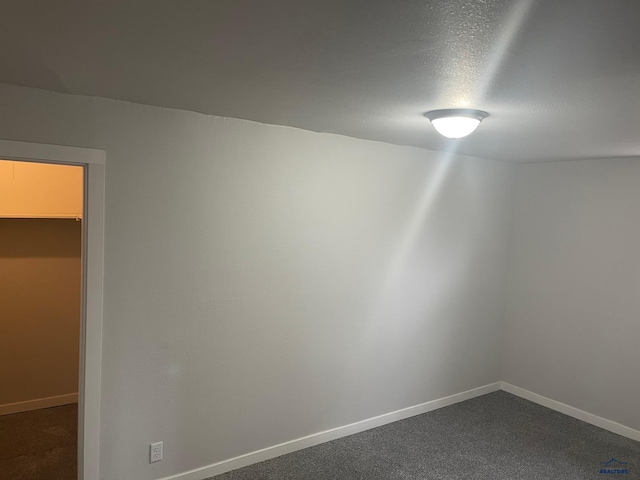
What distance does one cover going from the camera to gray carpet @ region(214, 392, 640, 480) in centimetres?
305

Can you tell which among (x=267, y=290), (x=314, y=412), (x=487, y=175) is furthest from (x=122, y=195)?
(x=487, y=175)

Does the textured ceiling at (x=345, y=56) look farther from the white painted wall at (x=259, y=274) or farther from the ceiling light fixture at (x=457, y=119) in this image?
the white painted wall at (x=259, y=274)

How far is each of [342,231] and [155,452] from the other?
182cm

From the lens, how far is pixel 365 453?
3268mm

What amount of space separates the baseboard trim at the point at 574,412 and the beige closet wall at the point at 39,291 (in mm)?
3997

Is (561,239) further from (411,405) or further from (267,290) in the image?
(267,290)

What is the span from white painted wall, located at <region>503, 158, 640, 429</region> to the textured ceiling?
4.84 ft

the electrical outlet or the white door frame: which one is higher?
the white door frame
